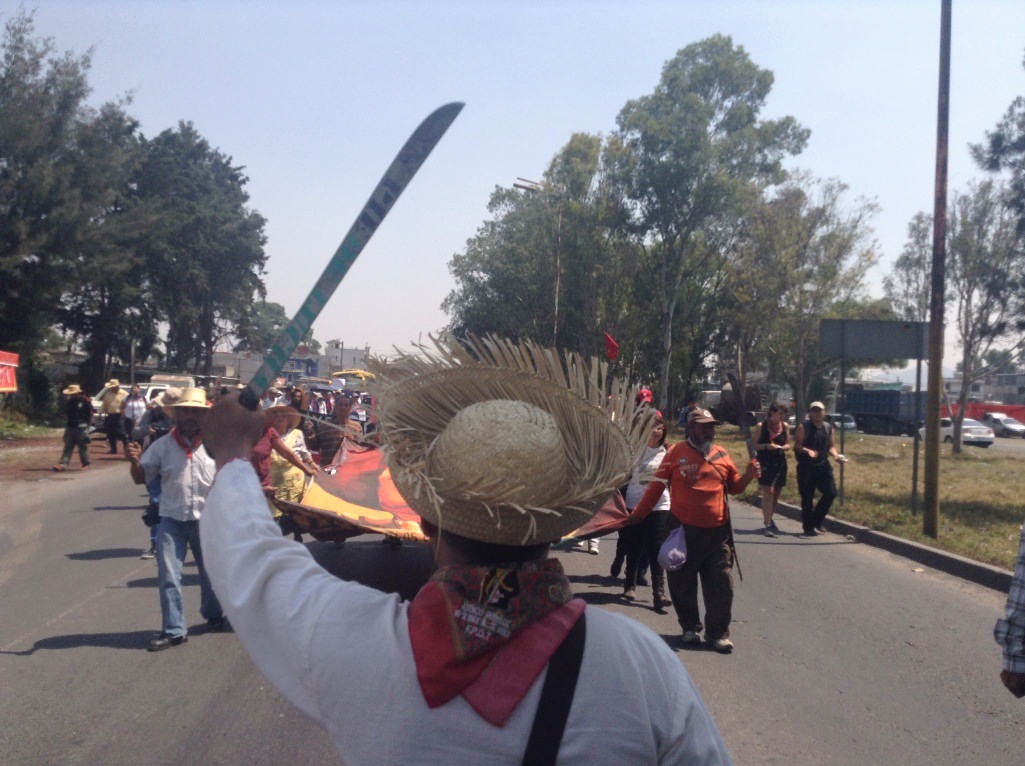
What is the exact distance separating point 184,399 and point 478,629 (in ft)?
16.2

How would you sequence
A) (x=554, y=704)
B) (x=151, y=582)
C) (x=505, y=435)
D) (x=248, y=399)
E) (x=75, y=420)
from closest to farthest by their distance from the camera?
(x=554, y=704)
(x=505, y=435)
(x=248, y=399)
(x=151, y=582)
(x=75, y=420)

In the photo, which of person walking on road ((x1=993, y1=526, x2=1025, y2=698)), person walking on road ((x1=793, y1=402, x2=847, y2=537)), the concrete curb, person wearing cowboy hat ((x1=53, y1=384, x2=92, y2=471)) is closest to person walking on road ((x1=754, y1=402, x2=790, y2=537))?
person walking on road ((x1=793, y1=402, x2=847, y2=537))

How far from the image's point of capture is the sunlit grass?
1090cm

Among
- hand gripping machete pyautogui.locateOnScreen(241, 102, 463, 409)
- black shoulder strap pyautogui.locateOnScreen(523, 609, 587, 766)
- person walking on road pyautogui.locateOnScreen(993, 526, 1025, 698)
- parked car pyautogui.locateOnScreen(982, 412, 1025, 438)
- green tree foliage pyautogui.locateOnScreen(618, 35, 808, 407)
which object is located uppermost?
green tree foliage pyautogui.locateOnScreen(618, 35, 808, 407)

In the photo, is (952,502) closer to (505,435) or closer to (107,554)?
(107,554)

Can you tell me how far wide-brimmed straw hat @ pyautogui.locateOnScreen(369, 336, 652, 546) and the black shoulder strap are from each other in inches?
8.9

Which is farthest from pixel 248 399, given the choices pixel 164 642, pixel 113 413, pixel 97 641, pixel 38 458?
pixel 38 458

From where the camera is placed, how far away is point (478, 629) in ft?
4.90

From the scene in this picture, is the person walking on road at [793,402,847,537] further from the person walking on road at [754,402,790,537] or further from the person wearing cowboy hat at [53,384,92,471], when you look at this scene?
the person wearing cowboy hat at [53,384,92,471]

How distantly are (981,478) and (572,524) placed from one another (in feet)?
67.7

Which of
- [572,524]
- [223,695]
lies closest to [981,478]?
[223,695]

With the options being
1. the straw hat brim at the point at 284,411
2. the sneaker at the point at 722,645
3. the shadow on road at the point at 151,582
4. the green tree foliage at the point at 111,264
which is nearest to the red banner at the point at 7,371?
the green tree foliage at the point at 111,264

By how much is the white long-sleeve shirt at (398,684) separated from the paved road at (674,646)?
4cm

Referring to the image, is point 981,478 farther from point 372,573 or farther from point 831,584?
point 372,573
